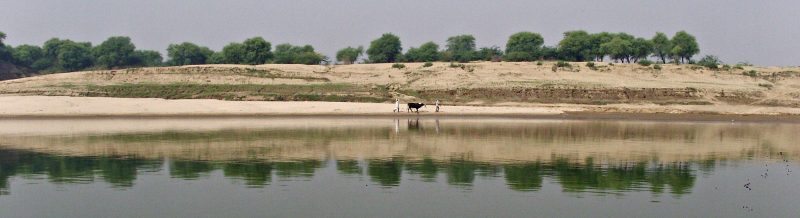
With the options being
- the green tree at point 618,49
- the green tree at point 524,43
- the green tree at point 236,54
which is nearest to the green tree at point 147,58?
the green tree at point 236,54

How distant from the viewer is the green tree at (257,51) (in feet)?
343

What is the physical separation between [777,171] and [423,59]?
82936 mm

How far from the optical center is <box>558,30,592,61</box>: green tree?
4126 inches

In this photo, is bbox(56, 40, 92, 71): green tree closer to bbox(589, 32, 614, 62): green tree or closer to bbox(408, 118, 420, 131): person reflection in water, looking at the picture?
bbox(589, 32, 614, 62): green tree

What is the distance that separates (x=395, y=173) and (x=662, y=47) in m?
90.8

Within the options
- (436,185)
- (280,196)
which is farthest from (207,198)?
(436,185)

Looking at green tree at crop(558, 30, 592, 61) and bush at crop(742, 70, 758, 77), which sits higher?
green tree at crop(558, 30, 592, 61)

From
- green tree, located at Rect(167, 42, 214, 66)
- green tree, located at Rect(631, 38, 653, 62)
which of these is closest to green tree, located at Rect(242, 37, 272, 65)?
green tree, located at Rect(167, 42, 214, 66)

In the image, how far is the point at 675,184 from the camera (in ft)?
68.0

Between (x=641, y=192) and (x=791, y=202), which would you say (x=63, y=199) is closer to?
(x=641, y=192)

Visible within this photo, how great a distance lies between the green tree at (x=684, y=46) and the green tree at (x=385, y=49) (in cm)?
3881

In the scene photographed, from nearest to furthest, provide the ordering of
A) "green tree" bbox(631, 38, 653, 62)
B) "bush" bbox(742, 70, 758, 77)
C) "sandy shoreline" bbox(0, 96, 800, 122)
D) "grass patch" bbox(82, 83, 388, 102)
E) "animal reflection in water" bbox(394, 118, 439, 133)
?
"animal reflection in water" bbox(394, 118, 439, 133) → "sandy shoreline" bbox(0, 96, 800, 122) → "grass patch" bbox(82, 83, 388, 102) → "bush" bbox(742, 70, 758, 77) → "green tree" bbox(631, 38, 653, 62)

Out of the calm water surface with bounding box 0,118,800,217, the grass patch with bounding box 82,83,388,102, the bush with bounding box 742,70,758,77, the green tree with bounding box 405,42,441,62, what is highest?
the green tree with bounding box 405,42,441,62

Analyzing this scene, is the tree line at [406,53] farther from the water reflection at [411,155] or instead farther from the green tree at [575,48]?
the water reflection at [411,155]
